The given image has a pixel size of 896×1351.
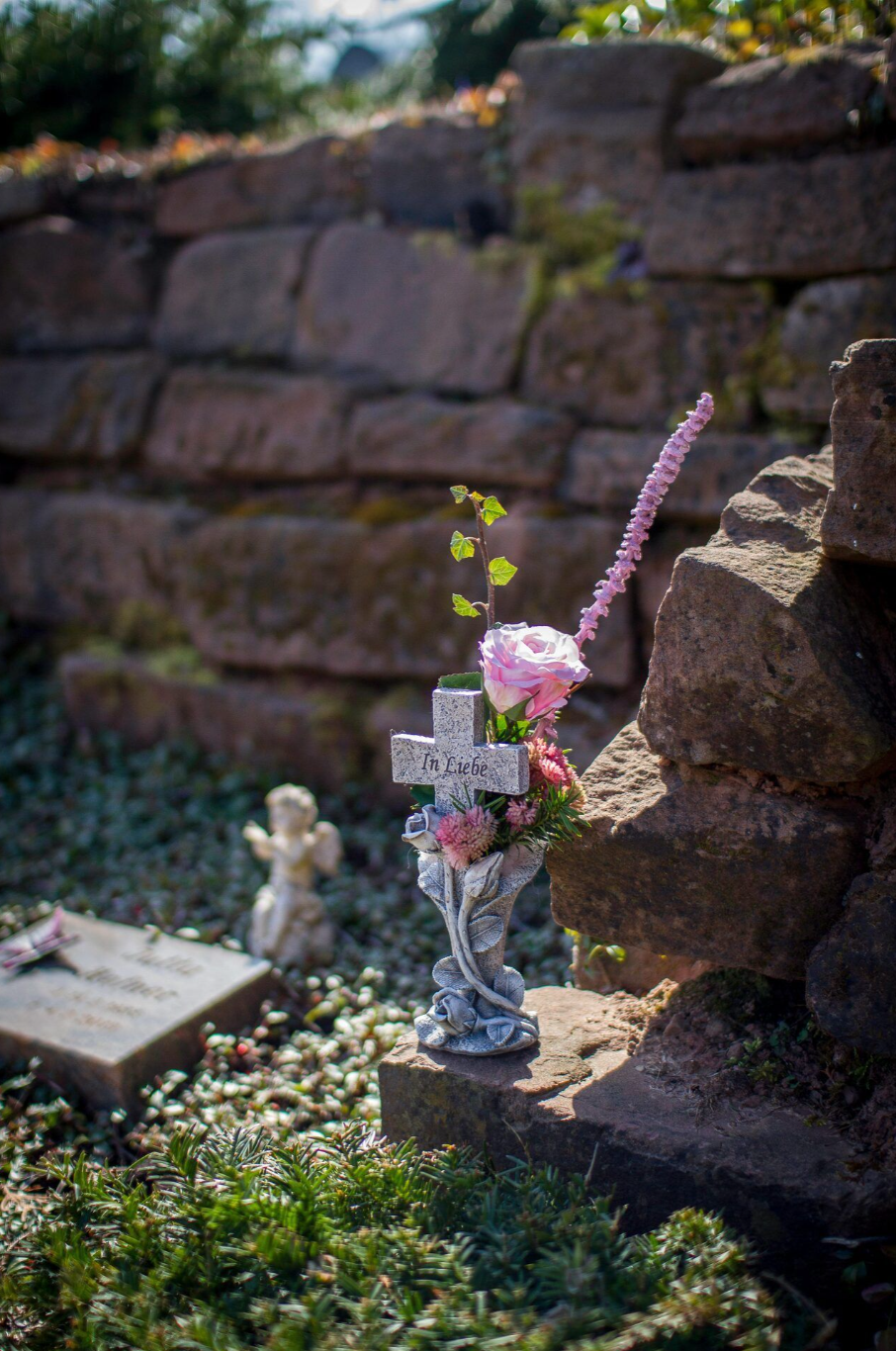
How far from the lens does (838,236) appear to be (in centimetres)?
359

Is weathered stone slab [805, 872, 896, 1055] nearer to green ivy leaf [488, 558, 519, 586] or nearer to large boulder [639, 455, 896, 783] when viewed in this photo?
large boulder [639, 455, 896, 783]

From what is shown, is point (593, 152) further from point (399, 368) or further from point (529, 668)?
point (529, 668)

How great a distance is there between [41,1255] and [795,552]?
2.01m

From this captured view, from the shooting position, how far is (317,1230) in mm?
1904

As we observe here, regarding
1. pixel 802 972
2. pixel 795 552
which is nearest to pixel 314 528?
pixel 795 552

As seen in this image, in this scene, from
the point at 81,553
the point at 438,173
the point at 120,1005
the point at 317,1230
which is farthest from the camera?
the point at 81,553

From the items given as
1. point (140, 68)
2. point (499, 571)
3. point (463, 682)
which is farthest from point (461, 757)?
point (140, 68)

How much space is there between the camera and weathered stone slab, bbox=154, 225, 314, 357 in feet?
16.3

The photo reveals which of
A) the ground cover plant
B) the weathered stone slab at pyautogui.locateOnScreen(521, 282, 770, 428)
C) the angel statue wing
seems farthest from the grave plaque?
the weathered stone slab at pyautogui.locateOnScreen(521, 282, 770, 428)

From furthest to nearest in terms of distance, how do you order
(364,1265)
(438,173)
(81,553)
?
(81,553), (438,173), (364,1265)

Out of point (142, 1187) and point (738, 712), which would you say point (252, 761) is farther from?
point (738, 712)

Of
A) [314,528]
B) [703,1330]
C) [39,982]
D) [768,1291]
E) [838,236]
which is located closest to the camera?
[703,1330]

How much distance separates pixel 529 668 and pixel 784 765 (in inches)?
20.7

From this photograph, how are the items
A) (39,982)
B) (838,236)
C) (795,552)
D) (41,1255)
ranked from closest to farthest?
(41,1255) < (795,552) < (39,982) < (838,236)
